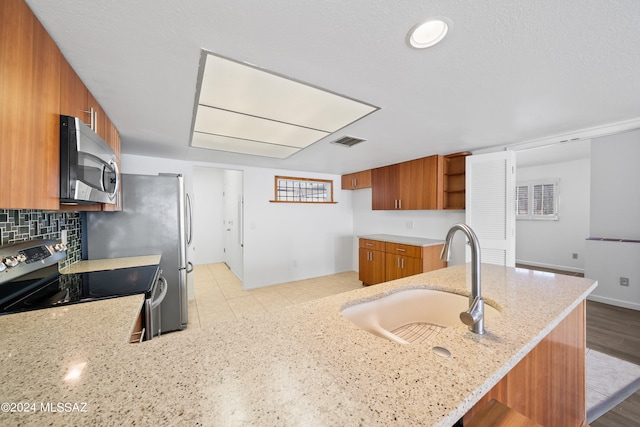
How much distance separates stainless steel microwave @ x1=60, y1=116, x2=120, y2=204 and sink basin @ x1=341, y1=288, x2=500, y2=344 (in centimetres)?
147

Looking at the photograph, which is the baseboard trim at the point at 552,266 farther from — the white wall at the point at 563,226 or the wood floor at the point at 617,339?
the wood floor at the point at 617,339

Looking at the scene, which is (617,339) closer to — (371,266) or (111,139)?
(371,266)

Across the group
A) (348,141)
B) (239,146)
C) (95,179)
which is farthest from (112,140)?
(348,141)

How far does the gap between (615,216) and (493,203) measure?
1804mm

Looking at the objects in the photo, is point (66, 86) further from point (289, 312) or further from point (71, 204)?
point (289, 312)

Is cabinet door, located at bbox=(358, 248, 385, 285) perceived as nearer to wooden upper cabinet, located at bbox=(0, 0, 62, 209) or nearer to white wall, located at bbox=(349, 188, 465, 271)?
white wall, located at bbox=(349, 188, 465, 271)

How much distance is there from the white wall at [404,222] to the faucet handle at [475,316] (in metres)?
3.04

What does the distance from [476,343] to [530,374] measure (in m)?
0.51

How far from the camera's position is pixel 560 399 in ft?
4.01

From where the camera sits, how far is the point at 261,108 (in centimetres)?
183

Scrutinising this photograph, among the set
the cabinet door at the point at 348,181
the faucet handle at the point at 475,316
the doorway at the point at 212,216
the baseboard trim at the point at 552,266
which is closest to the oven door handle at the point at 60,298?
the faucet handle at the point at 475,316

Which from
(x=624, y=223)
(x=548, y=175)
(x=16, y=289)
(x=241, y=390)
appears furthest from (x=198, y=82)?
(x=548, y=175)

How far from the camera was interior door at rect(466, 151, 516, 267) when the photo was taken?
2.80 m

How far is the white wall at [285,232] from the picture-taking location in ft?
13.6
